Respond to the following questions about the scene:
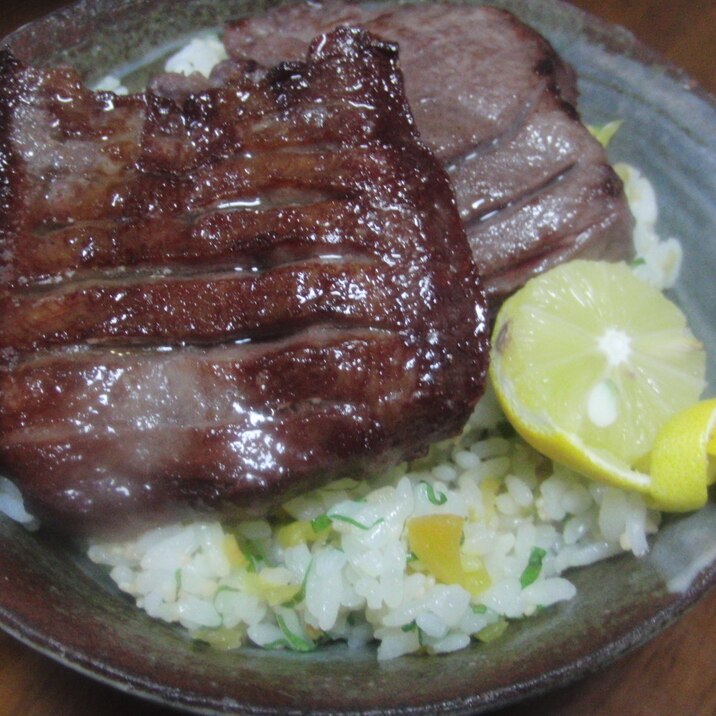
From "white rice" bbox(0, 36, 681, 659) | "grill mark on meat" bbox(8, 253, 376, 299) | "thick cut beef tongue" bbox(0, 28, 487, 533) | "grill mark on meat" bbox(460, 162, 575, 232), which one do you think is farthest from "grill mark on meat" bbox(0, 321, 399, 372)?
"grill mark on meat" bbox(460, 162, 575, 232)

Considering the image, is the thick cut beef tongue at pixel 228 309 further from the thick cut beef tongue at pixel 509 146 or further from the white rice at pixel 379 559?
the thick cut beef tongue at pixel 509 146

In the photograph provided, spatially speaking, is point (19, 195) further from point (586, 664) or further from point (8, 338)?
point (586, 664)

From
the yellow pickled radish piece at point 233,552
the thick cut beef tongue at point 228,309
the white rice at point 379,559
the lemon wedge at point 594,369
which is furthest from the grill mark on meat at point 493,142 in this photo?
the yellow pickled radish piece at point 233,552

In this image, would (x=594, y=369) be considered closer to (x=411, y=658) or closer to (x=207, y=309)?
(x=411, y=658)

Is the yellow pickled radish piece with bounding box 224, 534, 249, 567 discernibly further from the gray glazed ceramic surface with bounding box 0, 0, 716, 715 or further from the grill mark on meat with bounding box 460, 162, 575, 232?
the grill mark on meat with bounding box 460, 162, 575, 232

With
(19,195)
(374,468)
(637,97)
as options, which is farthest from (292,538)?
(637,97)

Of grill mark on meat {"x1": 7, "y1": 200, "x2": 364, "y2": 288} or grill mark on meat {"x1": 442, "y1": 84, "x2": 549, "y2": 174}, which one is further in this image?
grill mark on meat {"x1": 442, "y1": 84, "x2": 549, "y2": 174}
